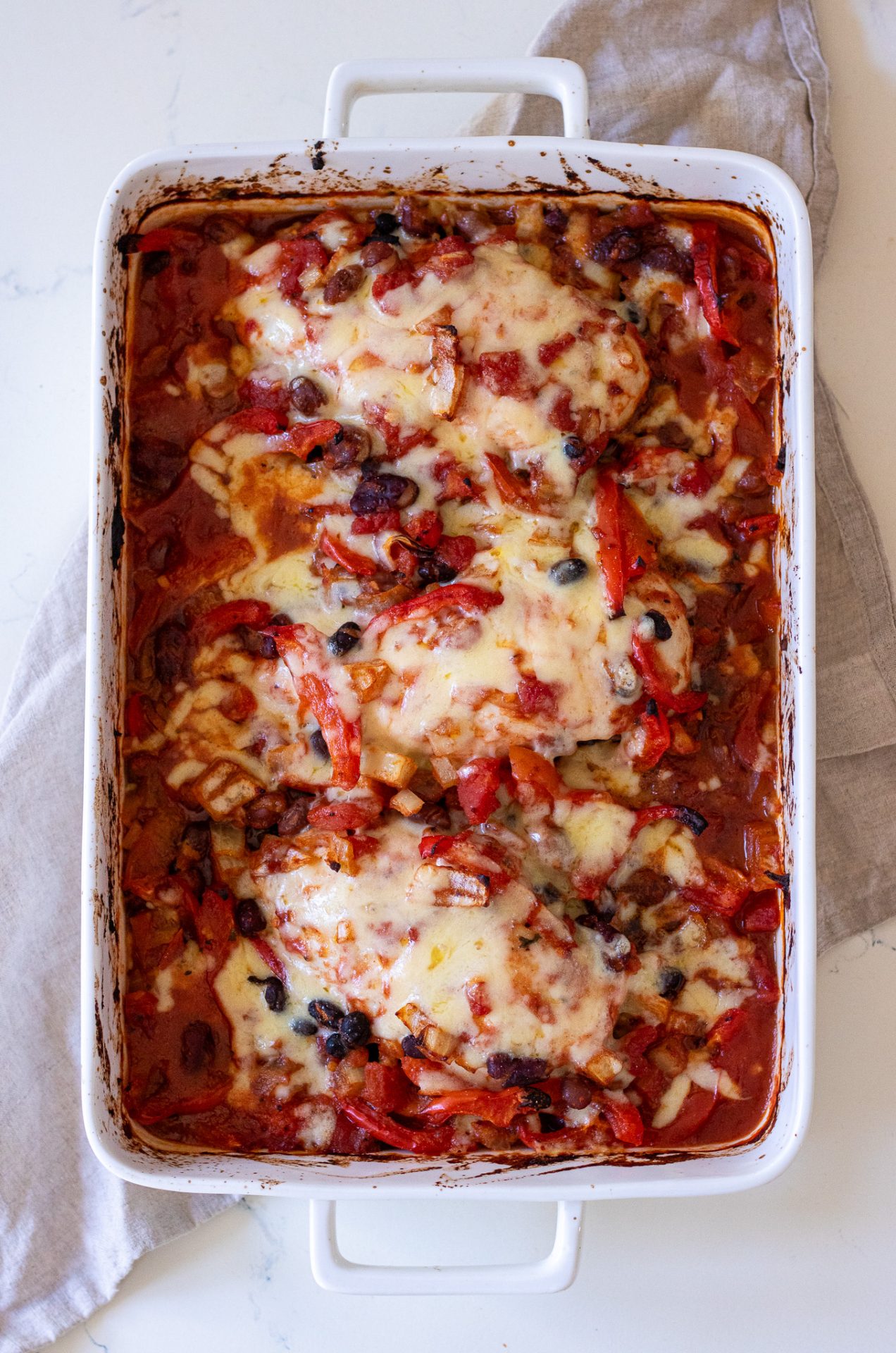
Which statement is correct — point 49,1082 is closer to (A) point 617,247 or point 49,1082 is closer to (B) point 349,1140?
(B) point 349,1140

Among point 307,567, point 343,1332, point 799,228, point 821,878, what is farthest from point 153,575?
point 343,1332

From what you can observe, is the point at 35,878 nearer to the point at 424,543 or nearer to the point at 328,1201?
the point at 328,1201

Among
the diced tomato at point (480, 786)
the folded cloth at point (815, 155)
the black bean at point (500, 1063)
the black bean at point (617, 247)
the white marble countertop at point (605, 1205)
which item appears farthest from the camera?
the white marble countertop at point (605, 1205)

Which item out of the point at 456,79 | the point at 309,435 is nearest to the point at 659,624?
the point at 309,435

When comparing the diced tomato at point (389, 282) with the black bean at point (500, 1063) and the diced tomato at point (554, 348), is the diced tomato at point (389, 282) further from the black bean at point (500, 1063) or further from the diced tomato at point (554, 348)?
the black bean at point (500, 1063)

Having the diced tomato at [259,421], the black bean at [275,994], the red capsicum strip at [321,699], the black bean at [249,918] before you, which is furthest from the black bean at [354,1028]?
the diced tomato at [259,421]

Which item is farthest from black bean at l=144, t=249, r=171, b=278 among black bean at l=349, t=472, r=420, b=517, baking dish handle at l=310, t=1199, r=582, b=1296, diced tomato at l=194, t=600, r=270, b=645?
baking dish handle at l=310, t=1199, r=582, b=1296
